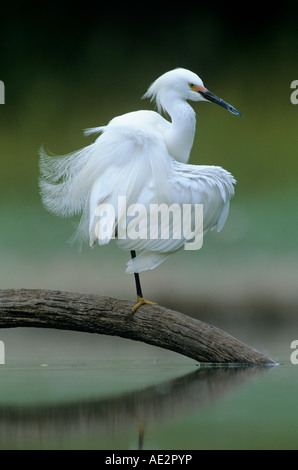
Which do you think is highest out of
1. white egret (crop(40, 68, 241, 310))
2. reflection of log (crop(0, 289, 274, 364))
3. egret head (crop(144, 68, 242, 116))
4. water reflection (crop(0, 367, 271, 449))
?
egret head (crop(144, 68, 242, 116))

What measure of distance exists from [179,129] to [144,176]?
0.34m

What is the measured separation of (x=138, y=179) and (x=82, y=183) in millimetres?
294

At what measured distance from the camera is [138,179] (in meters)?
3.59

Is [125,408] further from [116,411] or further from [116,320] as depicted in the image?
[116,320]

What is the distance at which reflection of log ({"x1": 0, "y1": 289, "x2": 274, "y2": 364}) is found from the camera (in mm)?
3664

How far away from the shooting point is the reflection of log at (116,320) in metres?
3.66

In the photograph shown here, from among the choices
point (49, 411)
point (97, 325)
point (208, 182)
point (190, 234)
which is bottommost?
point (49, 411)

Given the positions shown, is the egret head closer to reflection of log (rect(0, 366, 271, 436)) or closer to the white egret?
the white egret

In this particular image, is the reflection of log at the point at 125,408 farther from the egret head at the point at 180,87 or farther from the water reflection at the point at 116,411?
the egret head at the point at 180,87

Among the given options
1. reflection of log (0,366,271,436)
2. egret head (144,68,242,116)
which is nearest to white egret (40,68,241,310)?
egret head (144,68,242,116)

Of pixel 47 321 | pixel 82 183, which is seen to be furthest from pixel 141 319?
pixel 82 183

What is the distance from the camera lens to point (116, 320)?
3664 millimetres

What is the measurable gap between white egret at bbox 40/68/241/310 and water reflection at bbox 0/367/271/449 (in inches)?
20.1

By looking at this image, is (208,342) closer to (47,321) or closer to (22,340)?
(47,321)
